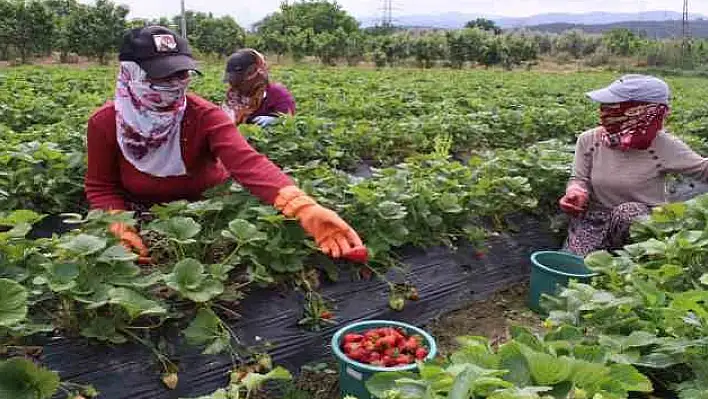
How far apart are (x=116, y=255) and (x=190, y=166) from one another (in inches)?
40.1

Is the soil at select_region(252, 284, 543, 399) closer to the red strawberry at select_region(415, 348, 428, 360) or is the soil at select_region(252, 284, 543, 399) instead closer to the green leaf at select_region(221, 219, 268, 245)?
the red strawberry at select_region(415, 348, 428, 360)

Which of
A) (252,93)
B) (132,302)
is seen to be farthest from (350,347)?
(252,93)

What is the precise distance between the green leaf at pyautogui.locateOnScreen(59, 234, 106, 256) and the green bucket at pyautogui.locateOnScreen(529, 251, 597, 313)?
7.01ft

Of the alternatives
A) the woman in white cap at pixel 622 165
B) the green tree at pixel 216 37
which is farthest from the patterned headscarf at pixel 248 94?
the green tree at pixel 216 37

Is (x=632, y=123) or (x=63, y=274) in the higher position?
(x=632, y=123)

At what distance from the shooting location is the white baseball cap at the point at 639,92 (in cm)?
356

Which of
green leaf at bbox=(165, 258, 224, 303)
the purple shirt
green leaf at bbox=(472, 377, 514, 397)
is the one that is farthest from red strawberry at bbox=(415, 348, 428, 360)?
the purple shirt

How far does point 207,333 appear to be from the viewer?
7.72 ft

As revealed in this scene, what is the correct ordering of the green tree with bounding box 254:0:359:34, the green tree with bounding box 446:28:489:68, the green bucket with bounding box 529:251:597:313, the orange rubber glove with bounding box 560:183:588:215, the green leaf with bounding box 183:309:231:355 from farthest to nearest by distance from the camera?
1. the green tree with bounding box 254:0:359:34
2. the green tree with bounding box 446:28:489:68
3. the orange rubber glove with bounding box 560:183:588:215
4. the green bucket with bounding box 529:251:597:313
5. the green leaf with bounding box 183:309:231:355

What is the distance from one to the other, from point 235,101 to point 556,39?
4062 centimetres

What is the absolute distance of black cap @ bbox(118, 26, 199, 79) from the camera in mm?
2775

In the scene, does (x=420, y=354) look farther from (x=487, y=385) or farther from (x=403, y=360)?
(x=487, y=385)

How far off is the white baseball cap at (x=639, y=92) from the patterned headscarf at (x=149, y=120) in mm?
2199

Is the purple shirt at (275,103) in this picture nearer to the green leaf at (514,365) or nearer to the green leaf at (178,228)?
the green leaf at (178,228)
